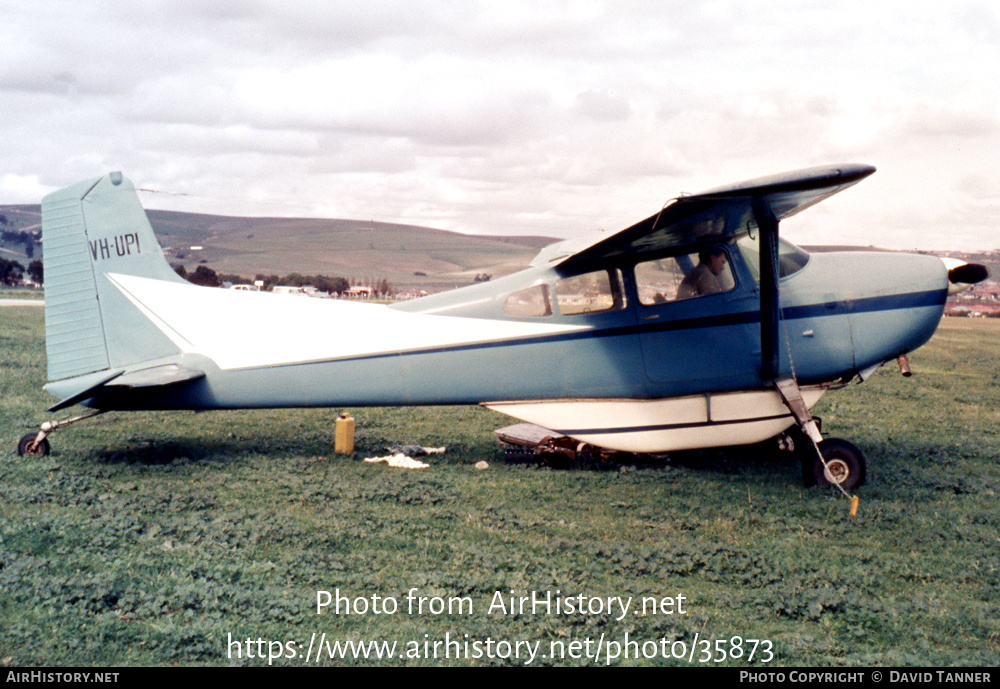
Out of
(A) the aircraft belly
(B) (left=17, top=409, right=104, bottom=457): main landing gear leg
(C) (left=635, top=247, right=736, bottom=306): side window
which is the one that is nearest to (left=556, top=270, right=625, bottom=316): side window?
(C) (left=635, top=247, right=736, bottom=306): side window

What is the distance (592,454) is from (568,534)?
9.17 ft

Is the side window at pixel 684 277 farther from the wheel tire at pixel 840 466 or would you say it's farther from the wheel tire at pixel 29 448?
the wheel tire at pixel 29 448

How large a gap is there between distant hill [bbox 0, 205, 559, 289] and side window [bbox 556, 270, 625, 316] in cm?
5913

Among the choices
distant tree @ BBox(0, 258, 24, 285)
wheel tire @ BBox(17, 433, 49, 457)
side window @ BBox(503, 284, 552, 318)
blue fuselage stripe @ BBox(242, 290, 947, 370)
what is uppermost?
distant tree @ BBox(0, 258, 24, 285)

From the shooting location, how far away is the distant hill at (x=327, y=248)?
282 ft

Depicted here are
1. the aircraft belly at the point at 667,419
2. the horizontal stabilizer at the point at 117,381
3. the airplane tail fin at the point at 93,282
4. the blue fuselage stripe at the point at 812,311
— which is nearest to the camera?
the horizontal stabilizer at the point at 117,381

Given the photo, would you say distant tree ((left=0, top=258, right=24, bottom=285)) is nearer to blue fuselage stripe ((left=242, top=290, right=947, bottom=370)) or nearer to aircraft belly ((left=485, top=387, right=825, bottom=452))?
aircraft belly ((left=485, top=387, right=825, bottom=452))

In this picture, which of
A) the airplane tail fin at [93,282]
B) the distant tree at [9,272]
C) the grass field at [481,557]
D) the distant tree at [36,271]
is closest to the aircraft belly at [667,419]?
the grass field at [481,557]

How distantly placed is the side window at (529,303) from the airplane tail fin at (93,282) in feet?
12.1

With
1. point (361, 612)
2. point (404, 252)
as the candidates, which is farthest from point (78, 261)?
point (404, 252)

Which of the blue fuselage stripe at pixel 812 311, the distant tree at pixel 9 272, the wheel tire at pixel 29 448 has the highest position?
the distant tree at pixel 9 272

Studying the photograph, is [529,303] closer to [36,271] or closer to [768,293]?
[768,293]

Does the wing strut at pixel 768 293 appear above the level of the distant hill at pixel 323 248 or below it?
below

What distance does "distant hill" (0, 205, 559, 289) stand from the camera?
282ft
